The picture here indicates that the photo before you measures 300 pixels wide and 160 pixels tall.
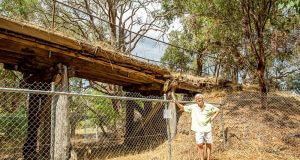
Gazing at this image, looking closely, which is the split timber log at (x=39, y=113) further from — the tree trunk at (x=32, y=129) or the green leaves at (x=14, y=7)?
the green leaves at (x=14, y=7)

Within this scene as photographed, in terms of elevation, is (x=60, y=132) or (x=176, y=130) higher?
(x=60, y=132)

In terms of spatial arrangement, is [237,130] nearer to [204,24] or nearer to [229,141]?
[229,141]

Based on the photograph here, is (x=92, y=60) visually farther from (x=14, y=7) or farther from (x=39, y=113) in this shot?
(x=14, y=7)

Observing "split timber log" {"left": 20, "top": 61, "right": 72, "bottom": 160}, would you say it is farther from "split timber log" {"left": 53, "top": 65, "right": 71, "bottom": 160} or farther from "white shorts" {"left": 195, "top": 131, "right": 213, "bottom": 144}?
"white shorts" {"left": 195, "top": 131, "right": 213, "bottom": 144}

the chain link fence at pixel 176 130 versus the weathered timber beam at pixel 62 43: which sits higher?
the weathered timber beam at pixel 62 43

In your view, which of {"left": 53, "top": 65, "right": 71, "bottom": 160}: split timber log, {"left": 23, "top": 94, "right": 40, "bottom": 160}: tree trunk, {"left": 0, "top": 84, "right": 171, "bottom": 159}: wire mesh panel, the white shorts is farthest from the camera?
{"left": 23, "top": 94, "right": 40, "bottom": 160}: tree trunk

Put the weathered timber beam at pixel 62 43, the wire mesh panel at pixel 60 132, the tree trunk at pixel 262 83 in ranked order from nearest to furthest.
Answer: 1. the weathered timber beam at pixel 62 43
2. the wire mesh panel at pixel 60 132
3. the tree trunk at pixel 262 83

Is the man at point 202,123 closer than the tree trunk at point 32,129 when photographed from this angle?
Yes

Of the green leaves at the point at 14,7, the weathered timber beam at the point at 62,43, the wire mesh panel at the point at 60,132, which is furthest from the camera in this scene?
the green leaves at the point at 14,7

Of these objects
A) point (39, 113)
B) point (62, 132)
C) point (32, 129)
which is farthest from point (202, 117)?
point (32, 129)

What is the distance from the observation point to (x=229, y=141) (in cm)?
1147

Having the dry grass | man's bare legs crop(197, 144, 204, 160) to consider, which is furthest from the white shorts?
the dry grass

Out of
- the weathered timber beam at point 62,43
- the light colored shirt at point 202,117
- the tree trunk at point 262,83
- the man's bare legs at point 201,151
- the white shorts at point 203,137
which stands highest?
the weathered timber beam at point 62,43

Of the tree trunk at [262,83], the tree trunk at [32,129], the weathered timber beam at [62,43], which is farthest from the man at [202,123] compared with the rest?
the tree trunk at [262,83]
